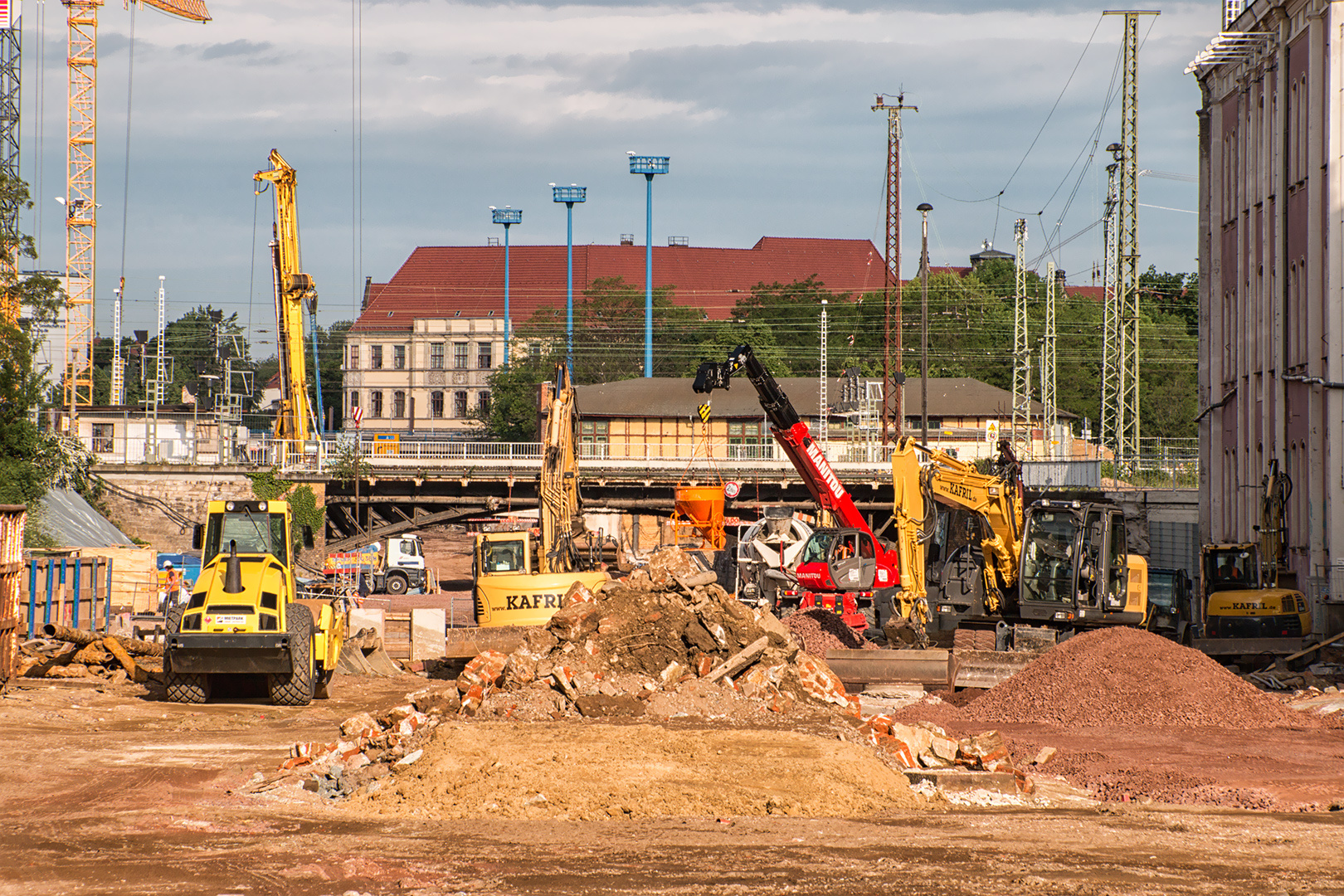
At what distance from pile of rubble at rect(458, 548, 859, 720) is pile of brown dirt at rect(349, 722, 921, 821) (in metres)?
1.67

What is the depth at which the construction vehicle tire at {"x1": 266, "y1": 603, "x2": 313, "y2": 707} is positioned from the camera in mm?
17188

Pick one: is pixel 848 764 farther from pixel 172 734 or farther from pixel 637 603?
pixel 172 734

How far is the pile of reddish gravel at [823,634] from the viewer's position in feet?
72.3

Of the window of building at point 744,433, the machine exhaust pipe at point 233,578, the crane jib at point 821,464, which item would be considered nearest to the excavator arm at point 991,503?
the crane jib at point 821,464

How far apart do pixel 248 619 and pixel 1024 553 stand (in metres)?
11.6

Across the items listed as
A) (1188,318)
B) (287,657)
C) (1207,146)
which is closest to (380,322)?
(1188,318)

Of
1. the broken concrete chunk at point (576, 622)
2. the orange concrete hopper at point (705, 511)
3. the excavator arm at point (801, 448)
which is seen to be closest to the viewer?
the broken concrete chunk at point (576, 622)

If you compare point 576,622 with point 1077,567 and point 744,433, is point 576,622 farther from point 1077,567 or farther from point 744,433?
point 744,433

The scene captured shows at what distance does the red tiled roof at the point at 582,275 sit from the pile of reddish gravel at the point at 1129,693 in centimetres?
8087

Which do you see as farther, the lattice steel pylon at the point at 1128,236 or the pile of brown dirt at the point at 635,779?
the lattice steel pylon at the point at 1128,236

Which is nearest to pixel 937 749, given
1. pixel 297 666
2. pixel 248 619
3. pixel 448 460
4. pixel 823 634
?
pixel 297 666

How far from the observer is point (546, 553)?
87.0 ft

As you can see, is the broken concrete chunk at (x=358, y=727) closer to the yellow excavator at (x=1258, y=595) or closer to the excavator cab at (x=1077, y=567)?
the excavator cab at (x=1077, y=567)

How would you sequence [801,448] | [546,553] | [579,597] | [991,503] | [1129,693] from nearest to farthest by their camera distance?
[1129,693]
[579,597]
[991,503]
[546,553]
[801,448]
